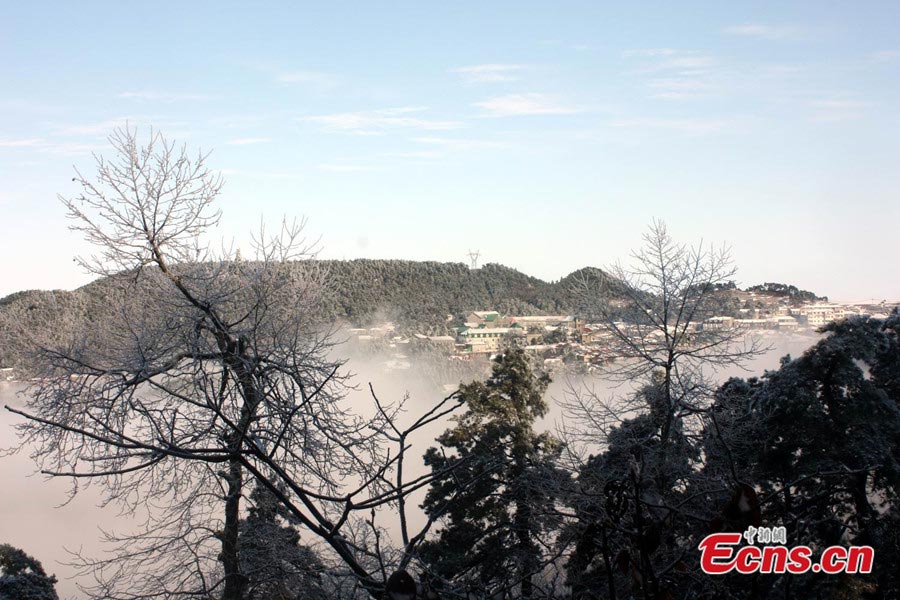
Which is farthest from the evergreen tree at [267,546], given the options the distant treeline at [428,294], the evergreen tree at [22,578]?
the distant treeline at [428,294]

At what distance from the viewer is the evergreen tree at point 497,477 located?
8383 millimetres

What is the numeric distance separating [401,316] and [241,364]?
1609 centimetres

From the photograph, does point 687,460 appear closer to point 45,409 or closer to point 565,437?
point 565,437

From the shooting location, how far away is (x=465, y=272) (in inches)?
1094

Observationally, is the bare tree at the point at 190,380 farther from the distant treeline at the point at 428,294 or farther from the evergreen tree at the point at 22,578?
the distant treeline at the point at 428,294

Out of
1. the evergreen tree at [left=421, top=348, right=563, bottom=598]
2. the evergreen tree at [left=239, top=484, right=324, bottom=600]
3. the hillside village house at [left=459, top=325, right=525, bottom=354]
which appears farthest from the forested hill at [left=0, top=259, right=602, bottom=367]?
the evergreen tree at [left=239, top=484, right=324, bottom=600]

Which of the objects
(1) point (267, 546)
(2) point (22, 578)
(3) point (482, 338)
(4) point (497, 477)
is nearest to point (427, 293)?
(3) point (482, 338)

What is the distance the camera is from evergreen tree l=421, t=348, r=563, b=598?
8383 mm

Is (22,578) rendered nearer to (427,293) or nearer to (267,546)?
(267,546)

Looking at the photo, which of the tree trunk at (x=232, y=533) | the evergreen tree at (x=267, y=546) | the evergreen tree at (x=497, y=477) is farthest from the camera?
the evergreen tree at (x=497, y=477)

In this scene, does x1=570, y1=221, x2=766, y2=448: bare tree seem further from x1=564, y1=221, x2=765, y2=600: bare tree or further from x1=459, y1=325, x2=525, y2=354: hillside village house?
x1=459, y1=325, x2=525, y2=354: hillside village house

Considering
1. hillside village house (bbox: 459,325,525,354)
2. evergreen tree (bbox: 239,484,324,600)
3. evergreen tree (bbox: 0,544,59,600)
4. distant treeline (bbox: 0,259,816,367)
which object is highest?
distant treeline (bbox: 0,259,816,367)

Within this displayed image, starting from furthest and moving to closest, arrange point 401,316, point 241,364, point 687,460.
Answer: point 401,316 → point 687,460 → point 241,364

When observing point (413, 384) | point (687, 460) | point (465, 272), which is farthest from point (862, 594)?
point (465, 272)
